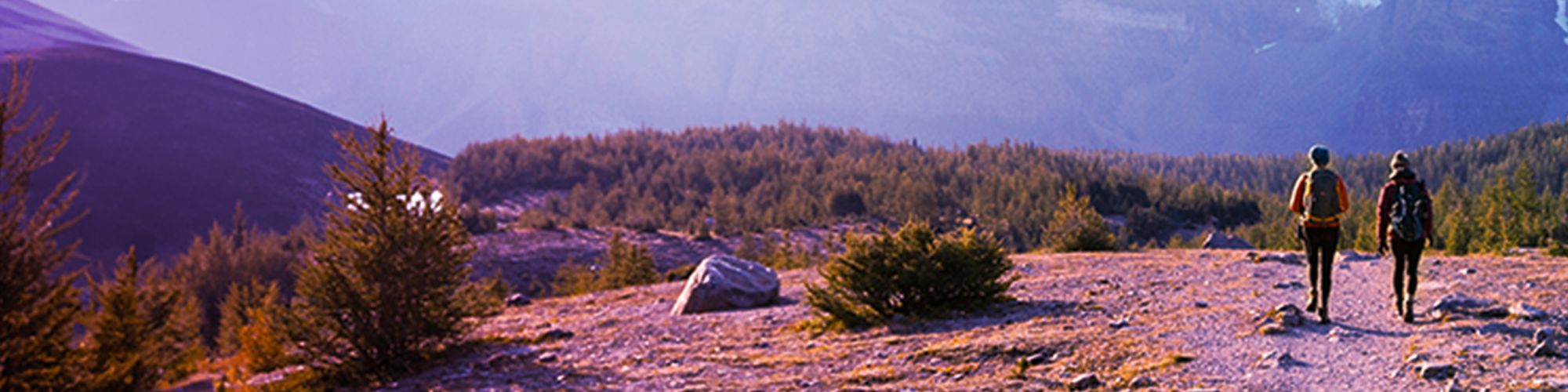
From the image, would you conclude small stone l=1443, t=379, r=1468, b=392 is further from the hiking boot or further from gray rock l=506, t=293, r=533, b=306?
gray rock l=506, t=293, r=533, b=306

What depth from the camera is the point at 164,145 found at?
314ft

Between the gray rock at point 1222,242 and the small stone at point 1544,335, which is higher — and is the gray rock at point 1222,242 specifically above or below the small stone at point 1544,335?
above

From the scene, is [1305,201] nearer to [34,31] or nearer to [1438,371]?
[1438,371]

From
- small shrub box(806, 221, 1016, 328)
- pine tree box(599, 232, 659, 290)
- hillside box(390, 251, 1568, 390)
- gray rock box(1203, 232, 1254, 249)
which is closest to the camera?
hillside box(390, 251, 1568, 390)

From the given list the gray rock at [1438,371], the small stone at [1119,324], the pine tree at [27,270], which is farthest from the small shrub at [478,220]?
the gray rock at [1438,371]

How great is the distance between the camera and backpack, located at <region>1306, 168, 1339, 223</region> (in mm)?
8562

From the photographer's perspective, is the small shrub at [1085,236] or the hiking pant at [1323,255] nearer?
→ the hiking pant at [1323,255]

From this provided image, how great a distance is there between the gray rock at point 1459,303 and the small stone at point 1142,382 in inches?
141

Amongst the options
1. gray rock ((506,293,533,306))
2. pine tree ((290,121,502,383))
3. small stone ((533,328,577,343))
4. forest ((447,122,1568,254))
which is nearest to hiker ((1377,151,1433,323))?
small stone ((533,328,577,343))

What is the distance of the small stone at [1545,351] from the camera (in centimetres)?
632

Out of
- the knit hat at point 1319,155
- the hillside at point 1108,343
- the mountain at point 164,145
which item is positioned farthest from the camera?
the mountain at point 164,145

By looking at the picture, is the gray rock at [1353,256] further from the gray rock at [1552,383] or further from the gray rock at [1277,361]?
the gray rock at [1552,383]

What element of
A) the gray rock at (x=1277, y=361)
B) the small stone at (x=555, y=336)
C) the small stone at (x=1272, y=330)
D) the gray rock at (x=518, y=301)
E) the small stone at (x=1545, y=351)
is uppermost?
the small stone at (x=1545, y=351)

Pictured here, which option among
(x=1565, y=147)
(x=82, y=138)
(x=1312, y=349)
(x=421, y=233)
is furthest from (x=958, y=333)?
(x=1565, y=147)
